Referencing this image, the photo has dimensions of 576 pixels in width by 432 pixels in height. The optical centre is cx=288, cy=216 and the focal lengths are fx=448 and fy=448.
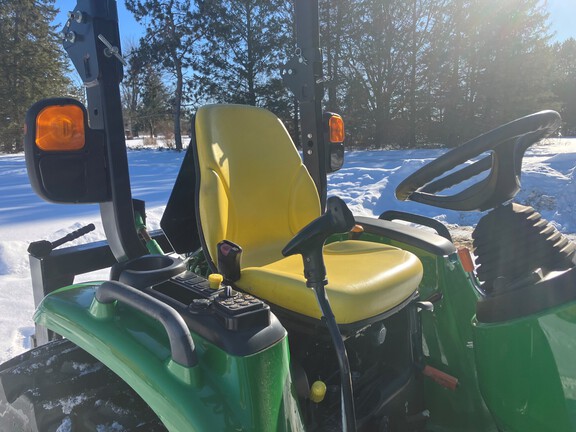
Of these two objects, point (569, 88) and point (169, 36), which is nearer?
point (169, 36)

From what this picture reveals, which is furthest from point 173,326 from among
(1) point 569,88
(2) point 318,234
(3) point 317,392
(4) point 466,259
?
(1) point 569,88

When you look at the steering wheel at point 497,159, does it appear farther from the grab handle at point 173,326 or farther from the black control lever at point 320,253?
the grab handle at point 173,326

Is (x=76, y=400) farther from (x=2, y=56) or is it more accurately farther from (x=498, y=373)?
(x=2, y=56)

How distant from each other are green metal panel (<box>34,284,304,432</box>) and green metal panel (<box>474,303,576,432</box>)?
1.81 ft

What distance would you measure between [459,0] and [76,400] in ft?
63.8

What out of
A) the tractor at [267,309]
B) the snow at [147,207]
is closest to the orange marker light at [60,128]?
the tractor at [267,309]

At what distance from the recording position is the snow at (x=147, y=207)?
269 centimetres

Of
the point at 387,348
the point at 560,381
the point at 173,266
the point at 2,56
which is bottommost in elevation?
the point at 387,348

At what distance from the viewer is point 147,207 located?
19.6 ft

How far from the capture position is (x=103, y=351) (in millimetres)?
1003

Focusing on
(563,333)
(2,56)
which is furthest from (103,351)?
(2,56)

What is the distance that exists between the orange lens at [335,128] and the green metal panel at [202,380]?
135 cm

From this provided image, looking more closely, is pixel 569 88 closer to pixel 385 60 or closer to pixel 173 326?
pixel 385 60

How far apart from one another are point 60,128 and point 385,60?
19.1 metres
